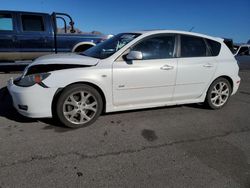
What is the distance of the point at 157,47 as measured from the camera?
170 inches

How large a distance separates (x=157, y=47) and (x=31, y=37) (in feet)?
→ 17.5

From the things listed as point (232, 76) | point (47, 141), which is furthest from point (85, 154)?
point (232, 76)

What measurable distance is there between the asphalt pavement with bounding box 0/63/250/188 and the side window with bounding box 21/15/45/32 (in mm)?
4302

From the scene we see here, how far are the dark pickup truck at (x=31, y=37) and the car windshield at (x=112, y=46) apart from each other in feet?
13.3

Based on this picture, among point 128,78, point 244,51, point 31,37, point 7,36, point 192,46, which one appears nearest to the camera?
point 128,78

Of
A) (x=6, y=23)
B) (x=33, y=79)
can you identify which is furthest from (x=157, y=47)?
(x=6, y=23)

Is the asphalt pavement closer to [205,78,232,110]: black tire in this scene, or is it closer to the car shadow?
the car shadow

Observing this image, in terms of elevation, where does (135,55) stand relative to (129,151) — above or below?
above

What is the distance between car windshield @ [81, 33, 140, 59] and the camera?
14.0ft

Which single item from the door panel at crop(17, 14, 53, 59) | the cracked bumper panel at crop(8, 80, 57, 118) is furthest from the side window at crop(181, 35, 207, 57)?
the door panel at crop(17, 14, 53, 59)

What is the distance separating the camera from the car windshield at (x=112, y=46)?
14.0 ft

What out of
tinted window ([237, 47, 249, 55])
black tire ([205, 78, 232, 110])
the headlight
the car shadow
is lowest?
the car shadow

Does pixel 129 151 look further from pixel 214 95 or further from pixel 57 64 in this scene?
pixel 214 95

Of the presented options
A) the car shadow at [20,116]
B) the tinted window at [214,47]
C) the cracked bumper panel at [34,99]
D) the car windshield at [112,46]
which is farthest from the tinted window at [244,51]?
the cracked bumper panel at [34,99]
